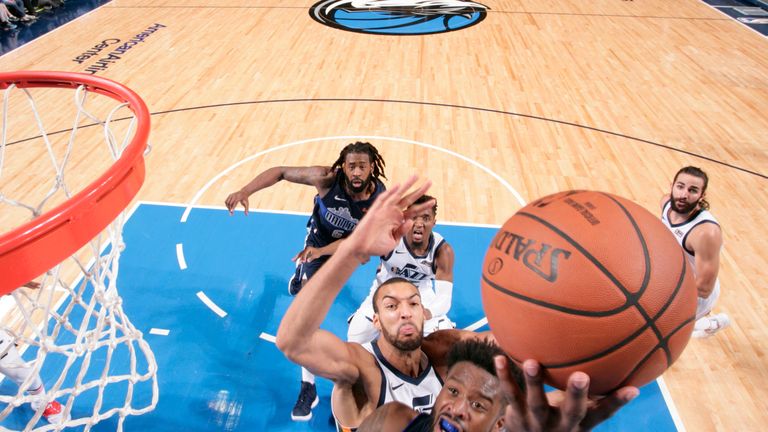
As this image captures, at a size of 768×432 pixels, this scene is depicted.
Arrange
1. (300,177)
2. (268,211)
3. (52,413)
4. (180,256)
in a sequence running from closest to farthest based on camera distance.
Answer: (52,413) < (300,177) < (180,256) < (268,211)

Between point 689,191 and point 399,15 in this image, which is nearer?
point 689,191

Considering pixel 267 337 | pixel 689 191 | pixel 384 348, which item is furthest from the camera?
pixel 267 337

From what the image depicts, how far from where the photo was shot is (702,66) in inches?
345

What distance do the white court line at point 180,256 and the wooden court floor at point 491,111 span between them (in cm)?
74

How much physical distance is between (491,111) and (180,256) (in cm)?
459

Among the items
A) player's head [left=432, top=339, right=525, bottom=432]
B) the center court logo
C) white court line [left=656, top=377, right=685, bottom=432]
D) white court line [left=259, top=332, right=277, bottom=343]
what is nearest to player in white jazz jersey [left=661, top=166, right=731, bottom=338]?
white court line [left=656, top=377, right=685, bottom=432]

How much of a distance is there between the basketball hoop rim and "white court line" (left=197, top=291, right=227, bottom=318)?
1.95 metres

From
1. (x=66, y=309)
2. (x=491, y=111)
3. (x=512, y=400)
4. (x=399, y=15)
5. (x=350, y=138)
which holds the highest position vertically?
(x=512, y=400)

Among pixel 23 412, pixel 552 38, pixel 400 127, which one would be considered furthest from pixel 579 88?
pixel 23 412

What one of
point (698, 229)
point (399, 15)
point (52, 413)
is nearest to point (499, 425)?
point (698, 229)

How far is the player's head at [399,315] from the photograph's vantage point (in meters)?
2.60

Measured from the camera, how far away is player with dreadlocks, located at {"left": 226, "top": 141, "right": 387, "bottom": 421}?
379 cm

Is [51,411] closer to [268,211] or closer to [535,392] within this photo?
[268,211]

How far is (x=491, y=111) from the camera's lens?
7258 millimetres
